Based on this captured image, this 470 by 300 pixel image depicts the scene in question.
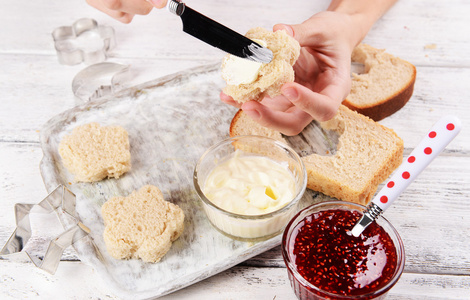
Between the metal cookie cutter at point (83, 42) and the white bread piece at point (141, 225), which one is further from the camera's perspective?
the metal cookie cutter at point (83, 42)

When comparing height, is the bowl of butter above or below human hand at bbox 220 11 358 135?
below

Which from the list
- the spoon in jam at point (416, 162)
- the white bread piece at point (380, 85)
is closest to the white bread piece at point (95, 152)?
the spoon in jam at point (416, 162)

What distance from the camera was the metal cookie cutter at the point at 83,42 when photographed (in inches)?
152

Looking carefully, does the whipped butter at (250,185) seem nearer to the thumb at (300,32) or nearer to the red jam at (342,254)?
the red jam at (342,254)

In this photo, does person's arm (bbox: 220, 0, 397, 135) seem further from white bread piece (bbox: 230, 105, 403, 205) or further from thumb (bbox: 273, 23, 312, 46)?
white bread piece (bbox: 230, 105, 403, 205)

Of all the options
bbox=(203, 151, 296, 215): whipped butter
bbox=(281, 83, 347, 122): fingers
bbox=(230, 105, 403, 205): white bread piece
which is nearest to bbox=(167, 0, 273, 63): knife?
bbox=(281, 83, 347, 122): fingers

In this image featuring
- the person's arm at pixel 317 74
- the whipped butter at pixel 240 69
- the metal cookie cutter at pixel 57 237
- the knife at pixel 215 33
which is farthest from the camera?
the person's arm at pixel 317 74

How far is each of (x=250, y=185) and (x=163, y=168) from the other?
663 mm

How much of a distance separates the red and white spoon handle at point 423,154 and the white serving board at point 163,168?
60 cm

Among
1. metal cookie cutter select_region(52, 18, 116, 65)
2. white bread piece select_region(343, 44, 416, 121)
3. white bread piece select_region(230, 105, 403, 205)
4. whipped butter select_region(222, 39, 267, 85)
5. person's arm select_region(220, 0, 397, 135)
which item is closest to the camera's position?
whipped butter select_region(222, 39, 267, 85)

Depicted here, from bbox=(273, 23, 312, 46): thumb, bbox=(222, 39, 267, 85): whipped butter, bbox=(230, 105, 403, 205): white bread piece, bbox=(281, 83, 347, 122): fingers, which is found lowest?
bbox=(230, 105, 403, 205): white bread piece

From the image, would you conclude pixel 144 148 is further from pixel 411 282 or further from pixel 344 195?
pixel 411 282

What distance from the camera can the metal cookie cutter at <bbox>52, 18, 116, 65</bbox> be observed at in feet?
12.7

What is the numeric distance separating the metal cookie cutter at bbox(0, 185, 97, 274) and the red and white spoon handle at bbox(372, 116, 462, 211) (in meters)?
1.57
